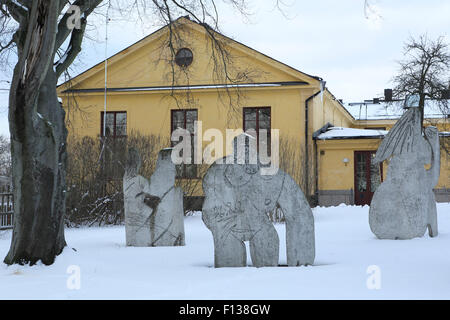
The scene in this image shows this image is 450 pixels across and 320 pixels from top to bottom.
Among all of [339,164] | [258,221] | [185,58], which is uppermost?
[185,58]

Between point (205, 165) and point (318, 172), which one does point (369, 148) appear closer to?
point (318, 172)

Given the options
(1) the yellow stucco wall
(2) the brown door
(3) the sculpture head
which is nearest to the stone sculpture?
(3) the sculpture head

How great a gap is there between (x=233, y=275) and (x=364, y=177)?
16.5 m

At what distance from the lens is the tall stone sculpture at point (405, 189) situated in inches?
378

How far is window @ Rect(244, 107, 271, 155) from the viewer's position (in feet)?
70.8

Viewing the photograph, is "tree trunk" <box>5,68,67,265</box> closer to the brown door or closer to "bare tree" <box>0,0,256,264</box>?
"bare tree" <box>0,0,256,264</box>

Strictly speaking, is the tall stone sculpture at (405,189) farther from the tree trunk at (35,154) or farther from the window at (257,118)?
the window at (257,118)

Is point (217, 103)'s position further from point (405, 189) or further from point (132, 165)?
point (405, 189)

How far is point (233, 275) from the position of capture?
20.4 ft

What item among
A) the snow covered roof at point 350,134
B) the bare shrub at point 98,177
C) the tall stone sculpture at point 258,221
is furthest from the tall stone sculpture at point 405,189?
the snow covered roof at point 350,134

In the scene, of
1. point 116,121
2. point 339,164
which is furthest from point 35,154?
point 339,164

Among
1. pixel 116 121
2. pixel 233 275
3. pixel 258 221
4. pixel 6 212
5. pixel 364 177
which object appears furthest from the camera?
pixel 116 121
